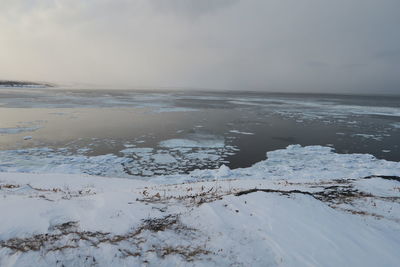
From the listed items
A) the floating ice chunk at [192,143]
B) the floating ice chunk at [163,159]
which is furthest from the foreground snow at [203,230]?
the floating ice chunk at [192,143]

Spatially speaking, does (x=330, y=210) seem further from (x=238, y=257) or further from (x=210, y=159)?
(x=210, y=159)

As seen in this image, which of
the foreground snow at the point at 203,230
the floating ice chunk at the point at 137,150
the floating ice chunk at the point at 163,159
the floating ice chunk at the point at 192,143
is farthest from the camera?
the floating ice chunk at the point at 192,143

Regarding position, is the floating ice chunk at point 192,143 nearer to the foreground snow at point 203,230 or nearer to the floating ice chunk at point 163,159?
the floating ice chunk at point 163,159

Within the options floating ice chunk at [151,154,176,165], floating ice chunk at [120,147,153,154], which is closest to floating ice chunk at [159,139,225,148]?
floating ice chunk at [120,147,153,154]

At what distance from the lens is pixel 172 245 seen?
4430 mm

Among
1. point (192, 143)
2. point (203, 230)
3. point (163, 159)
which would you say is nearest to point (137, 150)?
point (163, 159)

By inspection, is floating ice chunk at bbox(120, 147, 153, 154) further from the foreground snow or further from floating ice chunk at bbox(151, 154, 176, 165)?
the foreground snow

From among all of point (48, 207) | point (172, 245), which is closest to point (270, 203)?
point (172, 245)

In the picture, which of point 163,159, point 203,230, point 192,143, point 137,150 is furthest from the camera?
point 192,143

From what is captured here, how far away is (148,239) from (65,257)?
1409 mm

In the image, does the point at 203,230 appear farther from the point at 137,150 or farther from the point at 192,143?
the point at 192,143

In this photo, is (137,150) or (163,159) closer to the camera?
(163,159)

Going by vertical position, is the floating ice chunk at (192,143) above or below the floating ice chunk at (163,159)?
above

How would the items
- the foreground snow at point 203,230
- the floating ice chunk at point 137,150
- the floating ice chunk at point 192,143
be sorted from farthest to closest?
the floating ice chunk at point 192,143, the floating ice chunk at point 137,150, the foreground snow at point 203,230
